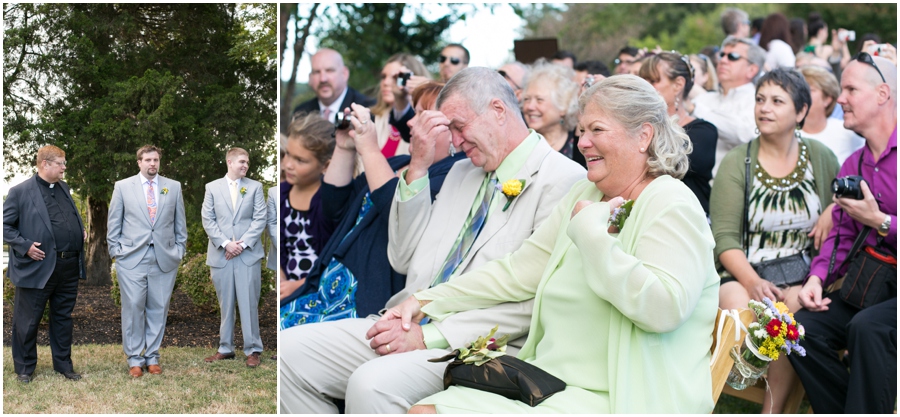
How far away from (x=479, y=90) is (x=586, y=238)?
1.15 meters

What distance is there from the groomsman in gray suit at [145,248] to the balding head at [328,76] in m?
3.61

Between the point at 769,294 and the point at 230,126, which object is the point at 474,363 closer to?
the point at 230,126

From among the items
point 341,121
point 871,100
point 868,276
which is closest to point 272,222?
point 341,121

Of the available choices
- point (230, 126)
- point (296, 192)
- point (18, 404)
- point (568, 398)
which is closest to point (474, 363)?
point (568, 398)

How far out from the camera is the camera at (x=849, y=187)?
355cm

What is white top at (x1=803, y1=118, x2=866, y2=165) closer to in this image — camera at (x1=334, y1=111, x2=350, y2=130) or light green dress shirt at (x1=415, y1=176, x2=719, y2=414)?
light green dress shirt at (x1=415, y1=176, x2=719, y2=414)

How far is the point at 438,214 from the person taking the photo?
11.7 ft

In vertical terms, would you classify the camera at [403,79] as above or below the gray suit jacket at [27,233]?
above

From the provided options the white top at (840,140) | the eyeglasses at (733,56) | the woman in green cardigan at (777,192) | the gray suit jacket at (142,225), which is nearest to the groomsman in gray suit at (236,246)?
the gray suit jacket at (142,225)

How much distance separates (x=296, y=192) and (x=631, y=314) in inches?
111

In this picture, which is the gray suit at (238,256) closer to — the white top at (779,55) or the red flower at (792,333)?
the red flower at (792,333)

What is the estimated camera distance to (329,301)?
383 centimetres

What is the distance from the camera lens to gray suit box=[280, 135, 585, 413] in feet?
9.52

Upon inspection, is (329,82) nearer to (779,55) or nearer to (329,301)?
(329,301)
